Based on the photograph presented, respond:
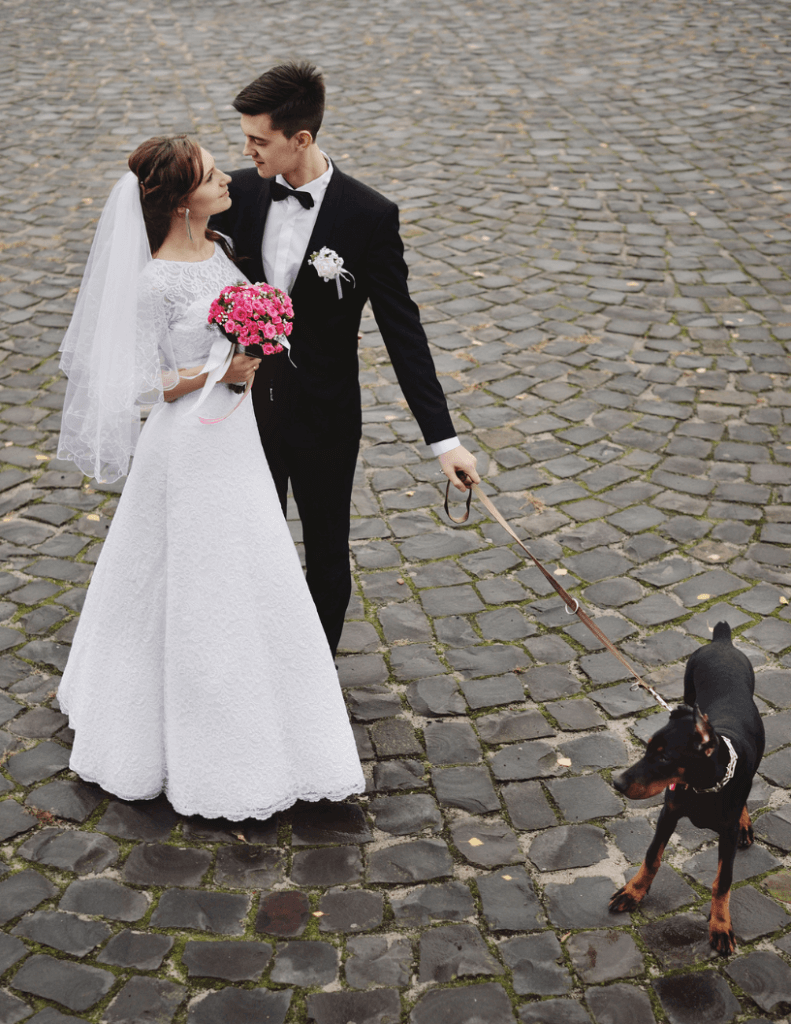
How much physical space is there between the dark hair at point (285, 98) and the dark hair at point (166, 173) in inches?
9.9

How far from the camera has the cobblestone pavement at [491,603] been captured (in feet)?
10.4

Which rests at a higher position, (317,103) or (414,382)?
(317,103)

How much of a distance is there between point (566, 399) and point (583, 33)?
9838 mm

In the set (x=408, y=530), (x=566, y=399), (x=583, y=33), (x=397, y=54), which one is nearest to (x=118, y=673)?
(x=408, y=530)

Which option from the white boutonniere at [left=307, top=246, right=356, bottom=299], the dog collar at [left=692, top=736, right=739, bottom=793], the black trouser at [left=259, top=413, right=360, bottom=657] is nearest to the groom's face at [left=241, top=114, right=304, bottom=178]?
the white boutonniere at [left=307, top=246, right=356, bottom=299]

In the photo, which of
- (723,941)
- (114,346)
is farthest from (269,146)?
(723,941)

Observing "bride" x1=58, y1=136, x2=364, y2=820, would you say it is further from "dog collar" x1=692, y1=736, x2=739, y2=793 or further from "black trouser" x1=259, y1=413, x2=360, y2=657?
"dog collar" x1=692, y1=736, x2=739, y2=793

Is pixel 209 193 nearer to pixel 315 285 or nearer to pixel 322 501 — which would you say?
pixel 315 285

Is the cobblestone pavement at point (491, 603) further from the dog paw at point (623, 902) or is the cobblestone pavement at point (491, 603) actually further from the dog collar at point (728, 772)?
the dog collar at point (728, 772)

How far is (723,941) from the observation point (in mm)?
3162

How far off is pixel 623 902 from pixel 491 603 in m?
1.78

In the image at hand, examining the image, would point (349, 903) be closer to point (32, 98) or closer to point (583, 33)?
point (32, 98)

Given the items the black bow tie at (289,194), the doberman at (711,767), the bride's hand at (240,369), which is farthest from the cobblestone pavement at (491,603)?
the black bow tie at (289,194)

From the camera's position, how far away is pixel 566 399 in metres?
6.38
